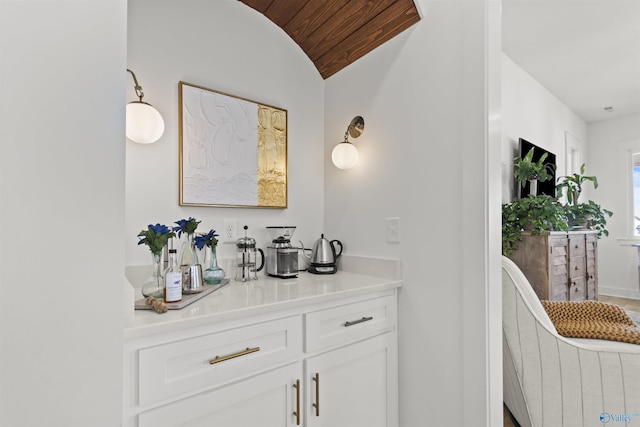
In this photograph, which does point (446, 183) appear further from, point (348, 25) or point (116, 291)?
point (116, 291)

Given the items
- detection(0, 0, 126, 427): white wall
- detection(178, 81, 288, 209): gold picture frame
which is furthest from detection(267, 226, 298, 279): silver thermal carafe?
detection(0, 0, 126, 427): white wall

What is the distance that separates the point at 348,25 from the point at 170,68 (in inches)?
36.6

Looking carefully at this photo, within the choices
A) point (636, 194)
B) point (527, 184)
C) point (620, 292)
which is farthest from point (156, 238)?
point (636, 194)

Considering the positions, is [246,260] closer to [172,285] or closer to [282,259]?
[282,259]

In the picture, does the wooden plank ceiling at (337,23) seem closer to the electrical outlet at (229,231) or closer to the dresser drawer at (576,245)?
the electrical outlet at (229,231)

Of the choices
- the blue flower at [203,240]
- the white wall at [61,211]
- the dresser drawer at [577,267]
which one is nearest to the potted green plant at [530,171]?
the dresser drawer at [577,267]

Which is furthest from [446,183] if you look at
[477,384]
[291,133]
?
[291,133]

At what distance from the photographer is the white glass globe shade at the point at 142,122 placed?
1.32m

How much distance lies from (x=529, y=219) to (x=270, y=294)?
244 cm

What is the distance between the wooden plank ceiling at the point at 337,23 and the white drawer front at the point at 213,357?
1458mm

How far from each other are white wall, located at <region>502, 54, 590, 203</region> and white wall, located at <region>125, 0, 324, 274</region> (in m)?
2.06

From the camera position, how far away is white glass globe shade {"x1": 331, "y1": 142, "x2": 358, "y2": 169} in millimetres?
1809

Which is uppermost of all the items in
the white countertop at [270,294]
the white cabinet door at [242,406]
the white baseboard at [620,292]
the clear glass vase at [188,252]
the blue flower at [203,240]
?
the blue flower at [203,240]

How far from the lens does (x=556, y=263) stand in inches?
108
